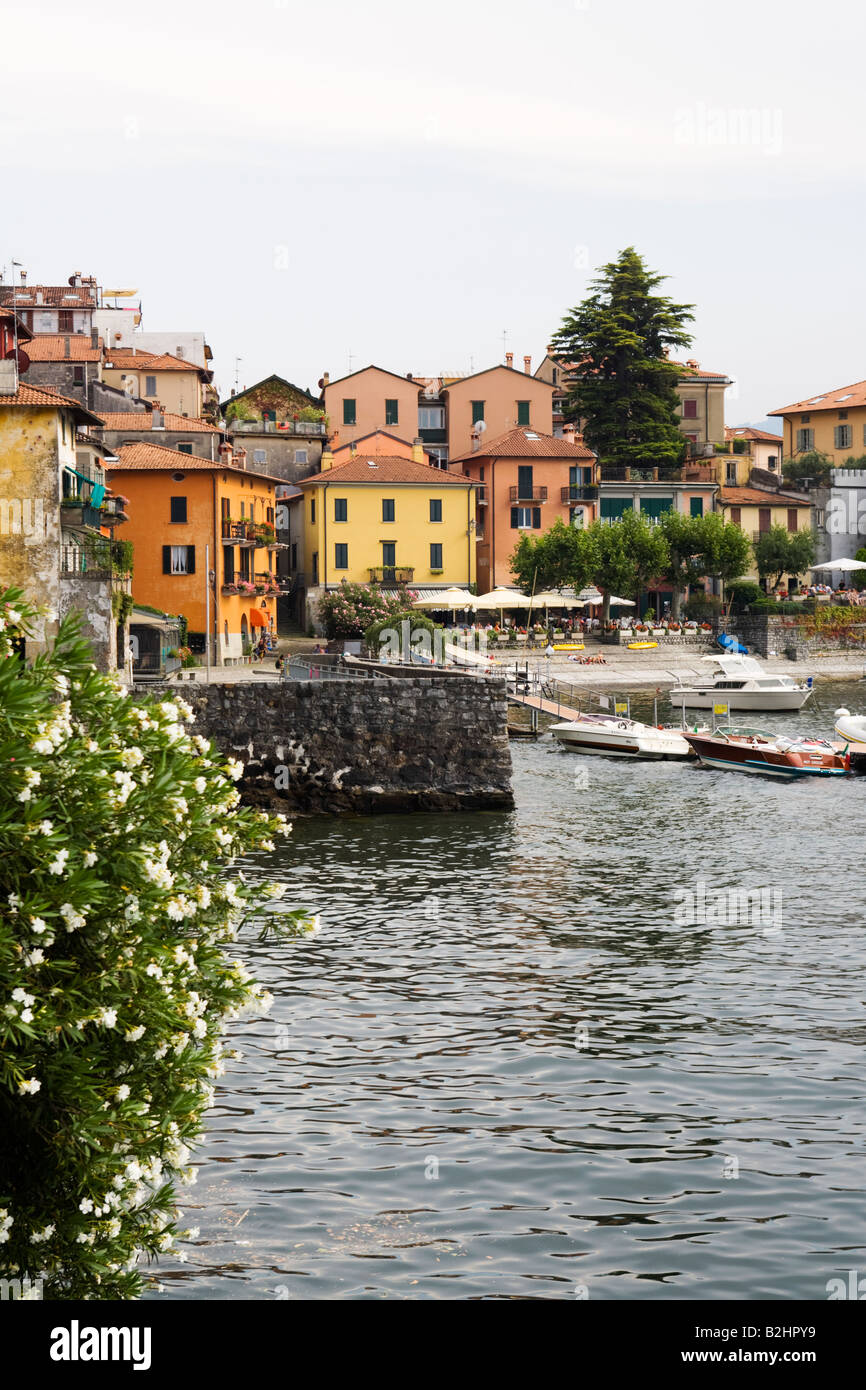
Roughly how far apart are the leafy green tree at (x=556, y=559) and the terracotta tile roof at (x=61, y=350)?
25752 mm

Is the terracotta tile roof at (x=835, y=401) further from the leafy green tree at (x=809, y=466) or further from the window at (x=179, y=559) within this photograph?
the window at (x=179, y=559)

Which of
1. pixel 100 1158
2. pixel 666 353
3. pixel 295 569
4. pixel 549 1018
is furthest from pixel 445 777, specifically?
pixel 666 353

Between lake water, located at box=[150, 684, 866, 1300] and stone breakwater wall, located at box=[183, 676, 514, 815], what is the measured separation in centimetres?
743

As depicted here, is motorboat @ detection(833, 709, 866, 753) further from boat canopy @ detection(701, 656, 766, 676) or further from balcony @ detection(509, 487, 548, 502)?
balcony @ detection(509, 487, 548, 502)

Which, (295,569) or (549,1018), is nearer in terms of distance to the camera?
(549,1018)

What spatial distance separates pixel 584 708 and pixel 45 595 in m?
27.7

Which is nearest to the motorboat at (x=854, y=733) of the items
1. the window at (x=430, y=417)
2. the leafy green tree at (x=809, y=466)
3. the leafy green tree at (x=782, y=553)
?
the leafy green tree at (x=782, y=553)

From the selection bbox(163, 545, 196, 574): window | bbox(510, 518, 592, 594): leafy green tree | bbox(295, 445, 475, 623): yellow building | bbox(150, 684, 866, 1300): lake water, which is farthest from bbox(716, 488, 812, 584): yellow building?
bbox(150, 684, 866, 1300): lake water

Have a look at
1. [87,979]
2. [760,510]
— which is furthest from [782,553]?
[87,979]

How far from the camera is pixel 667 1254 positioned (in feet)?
42.4

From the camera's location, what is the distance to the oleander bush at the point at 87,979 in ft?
26.6

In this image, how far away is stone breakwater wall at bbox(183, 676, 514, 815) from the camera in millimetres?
38812

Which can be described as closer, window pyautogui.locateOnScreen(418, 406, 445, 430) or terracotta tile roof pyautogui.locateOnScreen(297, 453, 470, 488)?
terracotta tile roof pyautogui.locateOnScreen(297, 453, 470, 488)
